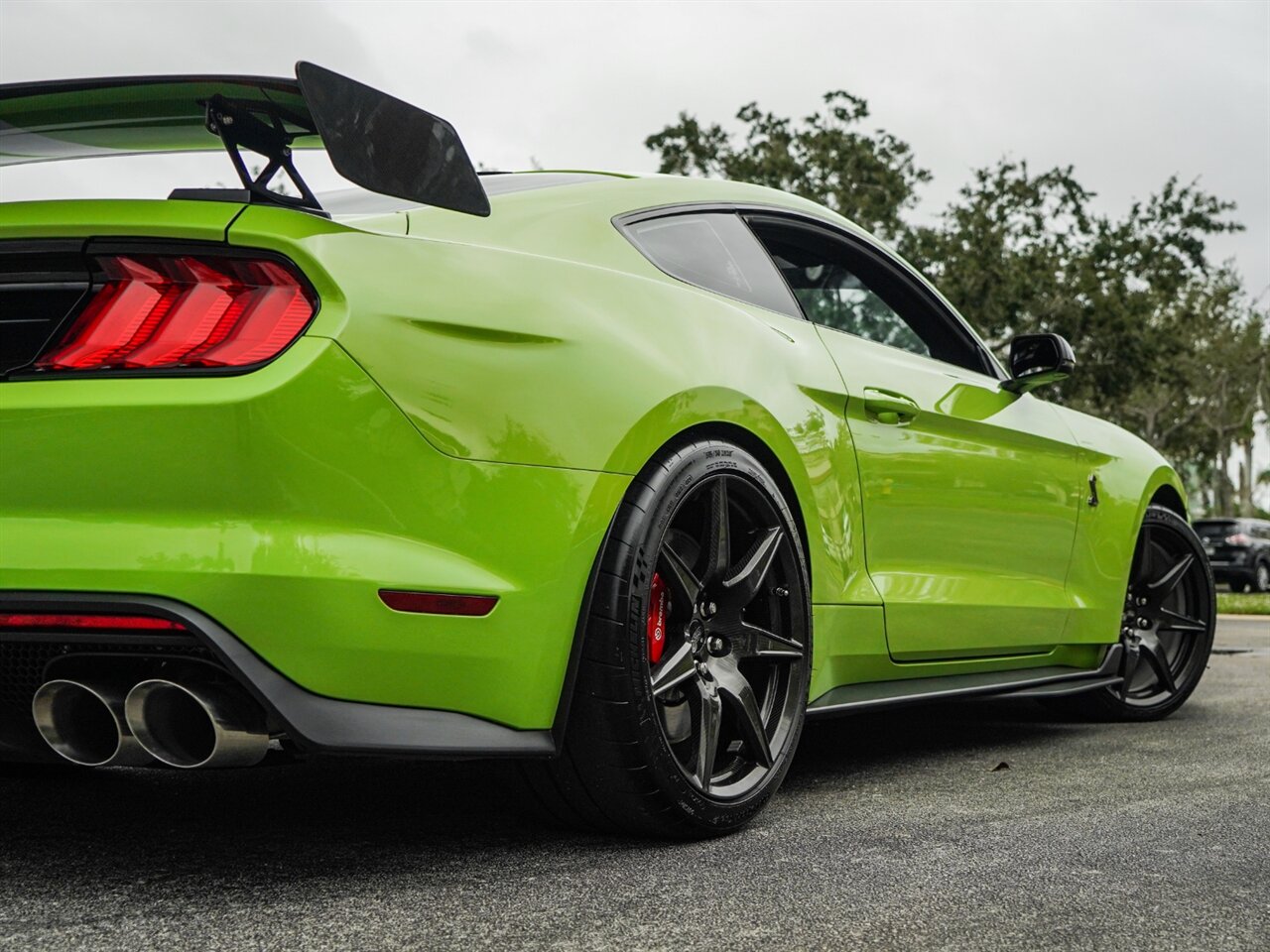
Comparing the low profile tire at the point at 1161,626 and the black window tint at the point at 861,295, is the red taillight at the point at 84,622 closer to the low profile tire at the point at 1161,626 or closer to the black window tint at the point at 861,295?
the black window tint at the point at 861,295

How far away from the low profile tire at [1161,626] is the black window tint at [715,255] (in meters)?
2.24

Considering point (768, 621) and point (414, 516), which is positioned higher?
point (414, 516)

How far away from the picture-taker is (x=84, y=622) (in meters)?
2.19

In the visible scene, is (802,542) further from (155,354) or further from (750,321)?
(155,354)

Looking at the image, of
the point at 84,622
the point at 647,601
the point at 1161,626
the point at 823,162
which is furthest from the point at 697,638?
the point at 823,162

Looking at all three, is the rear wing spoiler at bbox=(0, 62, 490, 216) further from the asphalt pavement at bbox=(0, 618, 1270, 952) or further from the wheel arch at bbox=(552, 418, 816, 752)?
the asphalt pavement at bbox=(0, 618, 1270, 952)

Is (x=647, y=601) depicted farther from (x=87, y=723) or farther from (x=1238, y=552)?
(x=1238, y=552)

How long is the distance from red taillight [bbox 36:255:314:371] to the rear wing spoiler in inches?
6.4

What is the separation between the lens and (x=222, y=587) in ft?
7.10

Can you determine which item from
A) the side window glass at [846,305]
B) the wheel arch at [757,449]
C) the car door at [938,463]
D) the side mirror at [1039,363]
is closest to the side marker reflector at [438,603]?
the wheel arch at [757,449]

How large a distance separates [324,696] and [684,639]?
0.83 m

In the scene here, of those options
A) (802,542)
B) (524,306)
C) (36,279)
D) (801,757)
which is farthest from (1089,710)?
(36,279)

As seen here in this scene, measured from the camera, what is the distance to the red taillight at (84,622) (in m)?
2.17

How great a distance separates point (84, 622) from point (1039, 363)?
3222 mm
